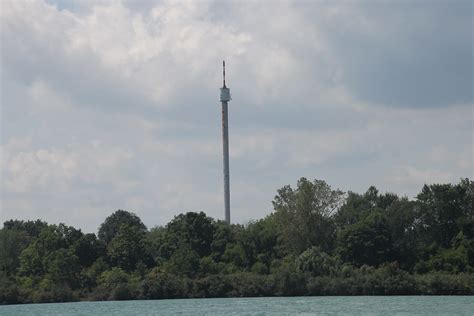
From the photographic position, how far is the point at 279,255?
128m

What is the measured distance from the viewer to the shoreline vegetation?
106m

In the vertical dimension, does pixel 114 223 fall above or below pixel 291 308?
above

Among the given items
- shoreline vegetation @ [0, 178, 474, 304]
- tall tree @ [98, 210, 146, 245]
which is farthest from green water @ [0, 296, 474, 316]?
tall tree @ [98, 210, 146, 245]

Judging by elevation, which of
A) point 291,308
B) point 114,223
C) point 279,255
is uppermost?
point 114,223

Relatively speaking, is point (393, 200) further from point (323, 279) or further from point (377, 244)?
point (323, 279)

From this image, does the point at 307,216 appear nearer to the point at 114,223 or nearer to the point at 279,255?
the point at 279,255

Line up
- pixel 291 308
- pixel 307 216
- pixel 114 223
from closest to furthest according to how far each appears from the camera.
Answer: pixel 291 308 < pixel 307 216 < pixel 114 223

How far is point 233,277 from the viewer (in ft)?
358

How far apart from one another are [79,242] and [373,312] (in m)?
64.6

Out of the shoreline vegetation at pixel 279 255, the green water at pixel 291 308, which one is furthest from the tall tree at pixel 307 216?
the green water at pixel 291 308

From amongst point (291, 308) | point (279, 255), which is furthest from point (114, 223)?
point (291, 308)

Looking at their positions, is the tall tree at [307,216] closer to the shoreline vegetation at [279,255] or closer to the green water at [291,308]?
the shoreline vegetation at [279,255]

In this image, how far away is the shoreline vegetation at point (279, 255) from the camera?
349 ft

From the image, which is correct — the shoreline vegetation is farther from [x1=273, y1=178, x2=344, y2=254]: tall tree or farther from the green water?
the green water
